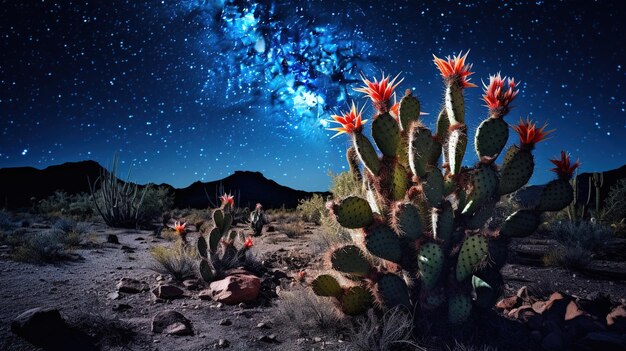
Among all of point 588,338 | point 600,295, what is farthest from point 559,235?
point 588,338

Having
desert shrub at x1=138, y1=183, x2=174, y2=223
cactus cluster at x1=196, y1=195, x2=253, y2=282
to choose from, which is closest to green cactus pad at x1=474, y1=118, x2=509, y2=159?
cactus cluster at x1=196, y1=195, x2=253, y2=282

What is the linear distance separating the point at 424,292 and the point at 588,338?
1474 millimetres

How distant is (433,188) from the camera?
3508mm

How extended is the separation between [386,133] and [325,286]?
5.73 ft

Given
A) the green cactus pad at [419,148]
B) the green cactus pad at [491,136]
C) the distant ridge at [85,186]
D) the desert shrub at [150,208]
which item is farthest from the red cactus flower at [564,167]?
the distant ridge at [85,186]

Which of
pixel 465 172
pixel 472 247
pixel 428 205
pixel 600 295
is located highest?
pixel 465 172

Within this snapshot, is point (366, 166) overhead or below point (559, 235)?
overhead

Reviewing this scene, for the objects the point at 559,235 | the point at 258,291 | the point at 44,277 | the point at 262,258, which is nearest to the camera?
the point at 258,291

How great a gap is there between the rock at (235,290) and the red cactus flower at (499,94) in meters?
3.85

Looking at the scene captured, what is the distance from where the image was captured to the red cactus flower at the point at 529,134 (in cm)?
354

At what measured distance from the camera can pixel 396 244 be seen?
370 centimetres

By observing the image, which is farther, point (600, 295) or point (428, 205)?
point (600, 295)

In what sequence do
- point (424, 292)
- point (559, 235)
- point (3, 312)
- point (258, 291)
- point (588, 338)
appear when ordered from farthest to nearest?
point (559, 235) < point (258, 291) < point (3, 312) < point (424, 292) < point (588, 338)

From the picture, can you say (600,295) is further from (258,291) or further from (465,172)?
(258,291)
